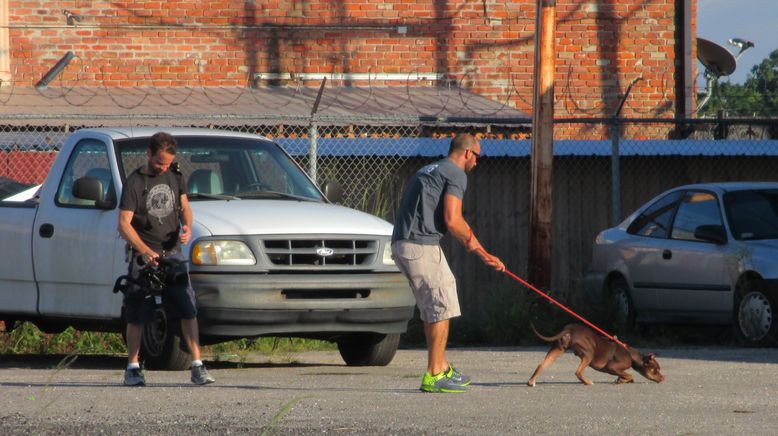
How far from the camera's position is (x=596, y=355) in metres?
10.0

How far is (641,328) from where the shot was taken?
586 inches

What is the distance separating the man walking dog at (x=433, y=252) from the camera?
31.3ft

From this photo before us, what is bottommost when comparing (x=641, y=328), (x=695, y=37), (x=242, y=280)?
(x=641, y=328)

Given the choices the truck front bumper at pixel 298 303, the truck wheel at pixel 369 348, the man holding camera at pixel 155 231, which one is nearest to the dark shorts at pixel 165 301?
the man holding camera at pixel 155 231

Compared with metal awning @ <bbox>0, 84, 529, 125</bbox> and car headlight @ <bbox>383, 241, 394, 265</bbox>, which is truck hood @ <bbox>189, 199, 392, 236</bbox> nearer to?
car headlight @ <bbox>383, 241, 394, 265</bbox>

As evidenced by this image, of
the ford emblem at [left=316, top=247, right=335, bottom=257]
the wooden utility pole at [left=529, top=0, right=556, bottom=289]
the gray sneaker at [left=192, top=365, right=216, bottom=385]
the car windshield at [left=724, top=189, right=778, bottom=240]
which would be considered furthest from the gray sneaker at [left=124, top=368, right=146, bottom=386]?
the wooden utility pole at [left=529, top=0, right=556, bottom=289]

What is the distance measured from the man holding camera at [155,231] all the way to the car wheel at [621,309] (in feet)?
19.3

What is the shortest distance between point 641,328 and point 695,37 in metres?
9.24

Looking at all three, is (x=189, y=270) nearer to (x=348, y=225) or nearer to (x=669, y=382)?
(x=348, y=225)

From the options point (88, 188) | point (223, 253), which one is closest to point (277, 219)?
point (223, 253)

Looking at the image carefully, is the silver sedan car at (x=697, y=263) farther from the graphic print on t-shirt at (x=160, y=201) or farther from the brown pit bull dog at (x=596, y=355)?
the graphic print on t-shirt at (x=160, y=201)

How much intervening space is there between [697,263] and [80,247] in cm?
582

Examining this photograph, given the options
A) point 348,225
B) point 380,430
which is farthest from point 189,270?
point 380,430

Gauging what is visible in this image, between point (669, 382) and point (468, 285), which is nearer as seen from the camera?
point (669, 382)
